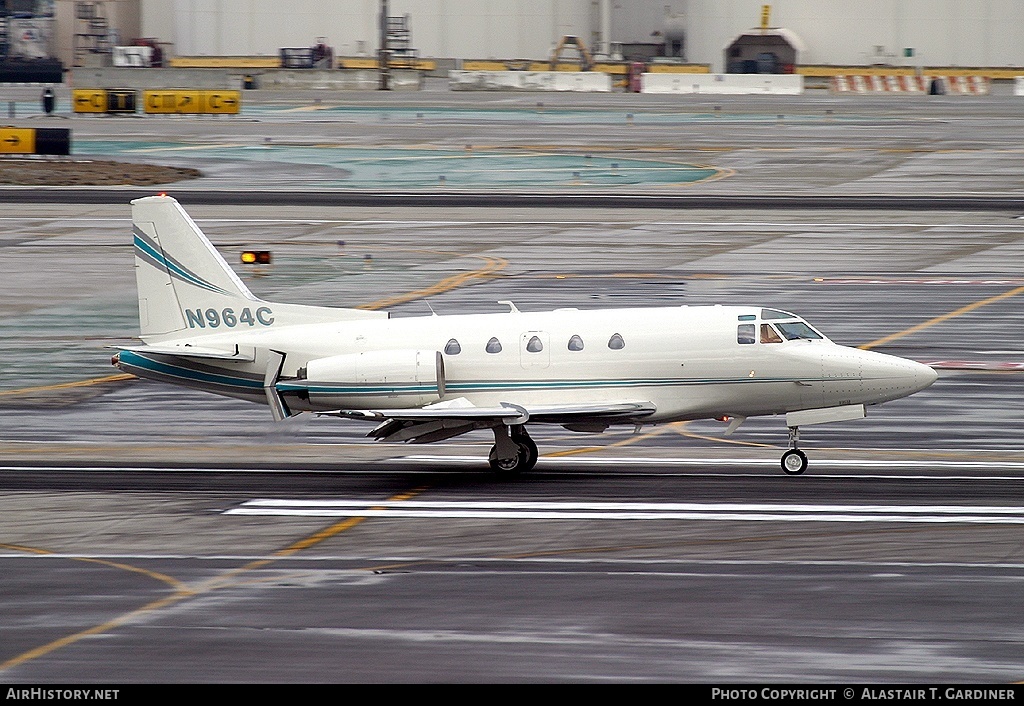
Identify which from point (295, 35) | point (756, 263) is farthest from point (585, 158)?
point (295, 35)

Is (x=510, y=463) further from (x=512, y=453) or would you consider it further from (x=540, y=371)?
(x=540, y=371)

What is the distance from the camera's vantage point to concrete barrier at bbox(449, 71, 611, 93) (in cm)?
15338

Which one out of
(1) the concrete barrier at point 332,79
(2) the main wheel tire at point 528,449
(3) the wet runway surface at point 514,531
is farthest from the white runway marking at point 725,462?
(1) the concrete barrier at point 332,79

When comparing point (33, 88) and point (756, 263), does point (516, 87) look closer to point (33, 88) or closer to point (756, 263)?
point (33, 88)

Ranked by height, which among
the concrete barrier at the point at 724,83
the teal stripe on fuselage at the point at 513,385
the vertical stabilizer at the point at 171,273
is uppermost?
the concrete barrier at the point at 724,83

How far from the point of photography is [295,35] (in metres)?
167

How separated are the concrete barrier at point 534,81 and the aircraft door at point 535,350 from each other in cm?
12769

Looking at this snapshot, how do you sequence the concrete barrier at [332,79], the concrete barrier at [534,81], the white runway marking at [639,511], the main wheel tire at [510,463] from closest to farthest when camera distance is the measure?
the white runway marking at [639,511] < the main wheel tire at [510,463] < the concrete barrier at [534,81] < the concrete barrier at [332,79]

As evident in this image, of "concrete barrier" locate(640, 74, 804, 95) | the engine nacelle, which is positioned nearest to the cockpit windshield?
the engine nacelle

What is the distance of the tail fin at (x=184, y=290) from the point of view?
29656 mm

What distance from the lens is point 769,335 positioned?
92.5 feet

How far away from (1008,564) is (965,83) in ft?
445

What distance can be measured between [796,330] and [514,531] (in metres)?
7.54

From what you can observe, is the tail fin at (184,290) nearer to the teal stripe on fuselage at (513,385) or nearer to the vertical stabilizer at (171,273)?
the vertical stabilizer at (171,273)
